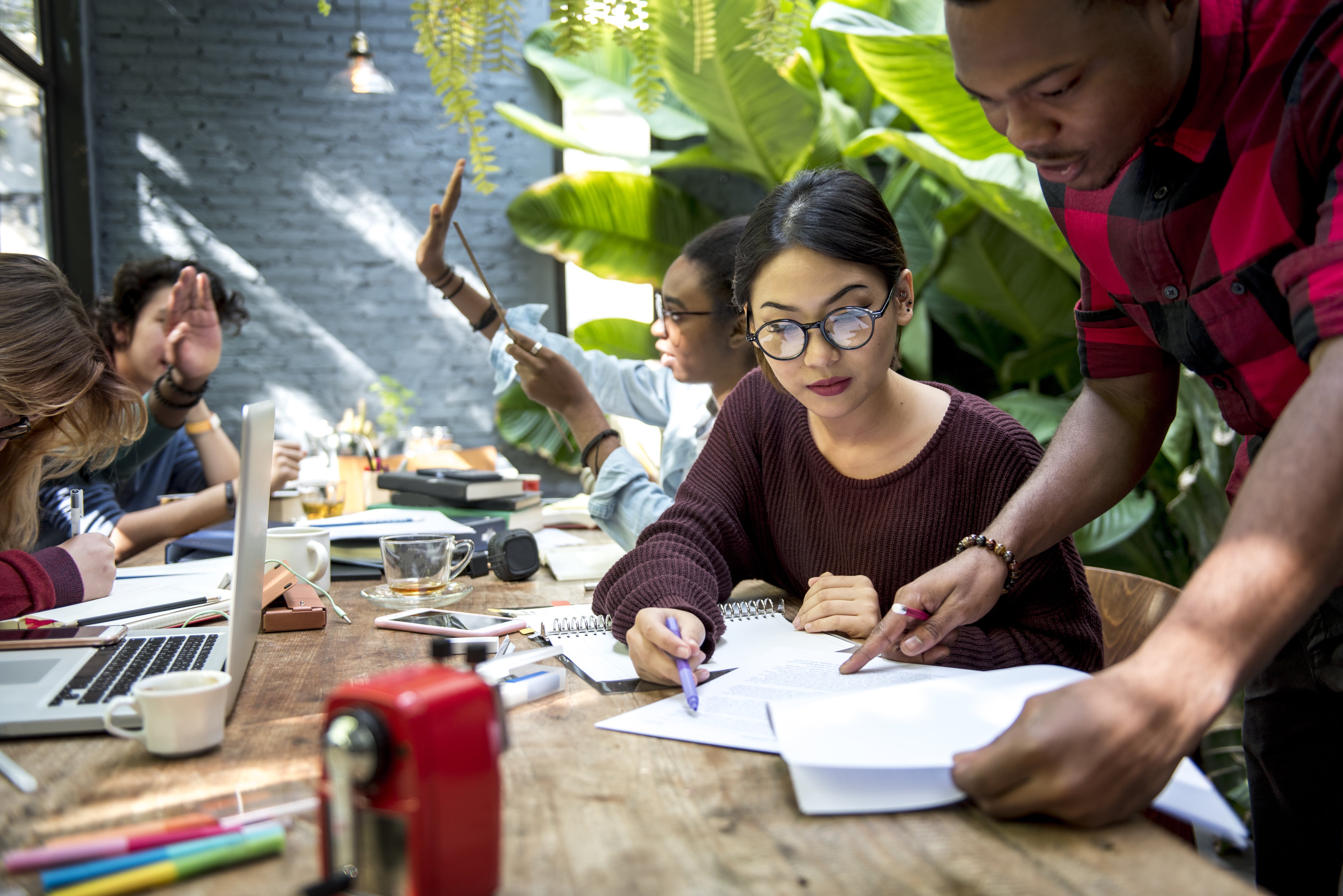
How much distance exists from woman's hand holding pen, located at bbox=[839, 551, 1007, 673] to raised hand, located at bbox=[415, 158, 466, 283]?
151 centimetres

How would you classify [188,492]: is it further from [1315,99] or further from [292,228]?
[1315,99]

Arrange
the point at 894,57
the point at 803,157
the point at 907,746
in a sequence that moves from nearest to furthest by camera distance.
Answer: the point at 907,746 → the point at 894,57 → the point at 803,157

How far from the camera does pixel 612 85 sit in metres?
4.93

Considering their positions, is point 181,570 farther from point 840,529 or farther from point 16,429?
point 840,529

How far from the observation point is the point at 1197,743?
23.6 inches

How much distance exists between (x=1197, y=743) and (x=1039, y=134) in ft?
1.72

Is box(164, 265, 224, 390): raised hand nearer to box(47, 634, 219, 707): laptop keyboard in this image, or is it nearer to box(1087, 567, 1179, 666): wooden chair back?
box(47, 634, 219, 707): laptop keyboard

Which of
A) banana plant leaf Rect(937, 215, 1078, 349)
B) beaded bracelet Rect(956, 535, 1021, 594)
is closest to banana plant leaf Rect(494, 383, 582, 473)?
banana plant leaf Rect(937, 215, 1078, 349)

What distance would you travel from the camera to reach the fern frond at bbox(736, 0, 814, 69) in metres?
1.81

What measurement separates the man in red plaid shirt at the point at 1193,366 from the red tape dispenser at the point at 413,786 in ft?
1.11

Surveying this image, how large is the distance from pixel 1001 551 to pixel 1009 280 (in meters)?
2.63

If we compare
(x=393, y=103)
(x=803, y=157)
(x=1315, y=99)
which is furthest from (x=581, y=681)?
(x=393, y=103)

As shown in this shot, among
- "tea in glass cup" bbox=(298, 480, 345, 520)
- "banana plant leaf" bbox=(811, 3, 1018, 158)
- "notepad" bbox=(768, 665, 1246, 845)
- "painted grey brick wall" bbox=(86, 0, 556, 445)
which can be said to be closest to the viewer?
"notepad" bbox=(768, 665, 1246, 845)

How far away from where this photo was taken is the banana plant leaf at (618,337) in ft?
15.8
